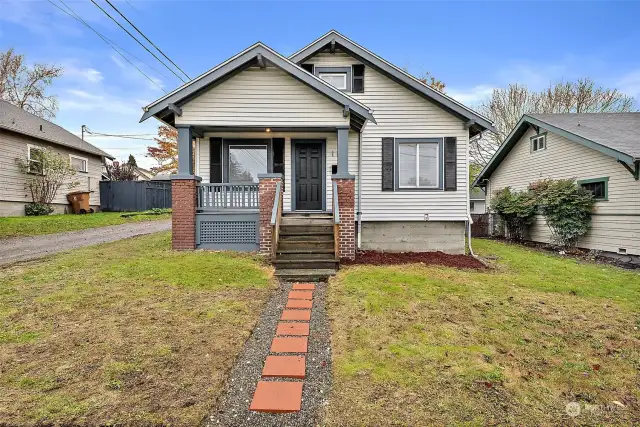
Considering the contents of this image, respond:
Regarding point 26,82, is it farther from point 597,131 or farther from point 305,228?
point 597,131

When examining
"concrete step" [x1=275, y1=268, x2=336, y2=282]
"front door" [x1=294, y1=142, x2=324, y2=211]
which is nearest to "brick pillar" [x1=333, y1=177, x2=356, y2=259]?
"concrete step" [x1=275, y1=268, x2=336, y2=282]

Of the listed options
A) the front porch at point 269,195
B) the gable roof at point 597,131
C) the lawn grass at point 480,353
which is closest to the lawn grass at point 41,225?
the front porch at point 269,195

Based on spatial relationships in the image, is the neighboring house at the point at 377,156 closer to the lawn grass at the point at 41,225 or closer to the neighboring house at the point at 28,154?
the lawn grass at the point at 41,225

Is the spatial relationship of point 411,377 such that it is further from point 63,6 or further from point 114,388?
point 63,6

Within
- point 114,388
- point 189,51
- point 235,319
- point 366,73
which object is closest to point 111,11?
point 366,73

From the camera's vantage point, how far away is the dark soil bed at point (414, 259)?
792 cm

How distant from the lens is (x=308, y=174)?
32.2 feet

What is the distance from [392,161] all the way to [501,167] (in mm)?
9901

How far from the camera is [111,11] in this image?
30.9 ft

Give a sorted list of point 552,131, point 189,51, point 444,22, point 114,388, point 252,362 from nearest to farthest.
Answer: point 114,388, point 252,362, point 552,131, point 444,22, point 189,51

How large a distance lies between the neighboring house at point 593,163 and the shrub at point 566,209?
0.26 m

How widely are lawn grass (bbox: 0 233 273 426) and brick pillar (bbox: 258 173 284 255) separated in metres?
1.20

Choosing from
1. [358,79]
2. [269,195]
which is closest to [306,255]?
[269,195]

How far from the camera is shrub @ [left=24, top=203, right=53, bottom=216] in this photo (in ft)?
50.7
